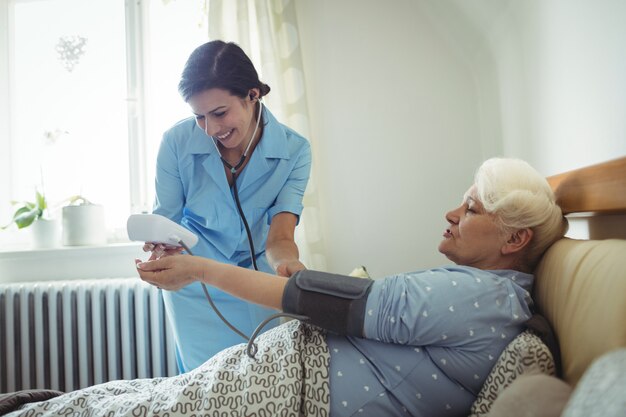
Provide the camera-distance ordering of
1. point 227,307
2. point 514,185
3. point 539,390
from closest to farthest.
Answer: point 539,390 < point 514,185 < point 227,307

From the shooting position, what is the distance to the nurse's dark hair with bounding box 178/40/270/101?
142 centimetres

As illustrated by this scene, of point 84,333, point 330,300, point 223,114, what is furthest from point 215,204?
point 84,333

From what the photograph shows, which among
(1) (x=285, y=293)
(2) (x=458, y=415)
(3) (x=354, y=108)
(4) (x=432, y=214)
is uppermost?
(3) (x=354, y=108)

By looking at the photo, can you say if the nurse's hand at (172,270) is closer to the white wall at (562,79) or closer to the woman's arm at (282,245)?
Answer: the woman's arm at (282,245)

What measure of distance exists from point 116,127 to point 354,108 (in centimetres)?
128

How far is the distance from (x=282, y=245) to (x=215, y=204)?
10.5 inches

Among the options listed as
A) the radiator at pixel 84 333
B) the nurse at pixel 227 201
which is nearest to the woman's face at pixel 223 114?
the nurse at pixel 227 201

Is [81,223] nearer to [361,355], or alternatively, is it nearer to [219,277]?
[219,277]

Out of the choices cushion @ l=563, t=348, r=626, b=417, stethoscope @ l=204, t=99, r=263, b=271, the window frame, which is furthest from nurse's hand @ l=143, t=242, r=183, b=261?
the window frame

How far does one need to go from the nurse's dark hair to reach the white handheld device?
398mm

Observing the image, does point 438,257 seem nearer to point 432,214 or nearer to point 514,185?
point 432,214

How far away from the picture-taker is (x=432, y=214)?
238 centimetres

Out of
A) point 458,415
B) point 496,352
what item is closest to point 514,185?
point 496,352

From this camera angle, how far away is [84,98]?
8.96 feet
